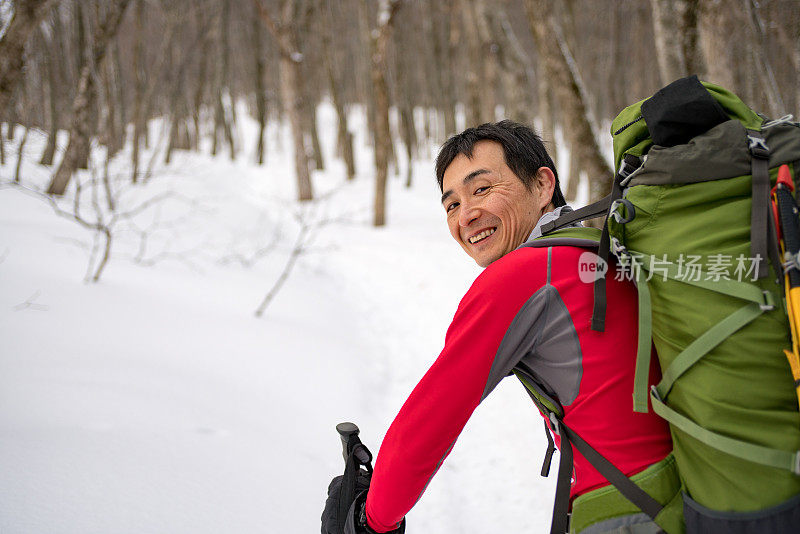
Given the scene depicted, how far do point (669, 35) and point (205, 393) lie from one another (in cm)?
499

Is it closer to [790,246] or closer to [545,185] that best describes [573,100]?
[545,185]

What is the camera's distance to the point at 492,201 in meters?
1.42

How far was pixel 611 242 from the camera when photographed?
1046 millimetres

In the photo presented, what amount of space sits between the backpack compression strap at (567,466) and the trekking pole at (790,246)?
0.38 metres

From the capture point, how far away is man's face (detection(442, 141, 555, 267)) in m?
1.43

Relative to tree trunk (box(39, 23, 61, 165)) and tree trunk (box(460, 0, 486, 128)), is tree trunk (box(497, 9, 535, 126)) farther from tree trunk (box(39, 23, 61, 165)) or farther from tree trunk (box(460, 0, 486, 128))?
tree trunk (box(39, 23, 61, 165))

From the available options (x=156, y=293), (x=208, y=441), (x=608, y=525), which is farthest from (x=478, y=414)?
(x=156, y=293)

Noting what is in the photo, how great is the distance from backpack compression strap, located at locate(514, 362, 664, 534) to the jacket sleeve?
0.47 feet

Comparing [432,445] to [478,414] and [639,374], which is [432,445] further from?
[478,414]

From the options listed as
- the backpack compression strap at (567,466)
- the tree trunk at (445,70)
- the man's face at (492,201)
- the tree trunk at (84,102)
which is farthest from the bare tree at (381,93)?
the backpack compression strap at (567,466)

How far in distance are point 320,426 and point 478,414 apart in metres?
1.17

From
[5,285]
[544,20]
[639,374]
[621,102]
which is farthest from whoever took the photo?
[621,102]

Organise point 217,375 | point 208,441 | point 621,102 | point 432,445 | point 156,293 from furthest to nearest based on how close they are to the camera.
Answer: point 621,102 → point 156,293 → point 217,375 → point 208,441 → point 432,445

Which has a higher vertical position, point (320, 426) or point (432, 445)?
point (432, 445)
